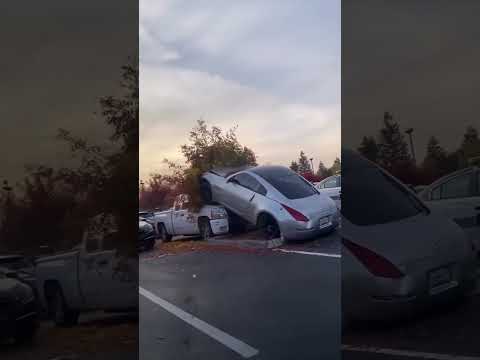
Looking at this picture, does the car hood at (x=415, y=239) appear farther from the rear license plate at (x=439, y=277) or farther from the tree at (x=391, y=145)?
the tree at (x=391, y=145)

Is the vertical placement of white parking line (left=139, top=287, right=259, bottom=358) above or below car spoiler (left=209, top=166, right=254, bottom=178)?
below

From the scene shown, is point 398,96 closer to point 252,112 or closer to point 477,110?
point 477,110

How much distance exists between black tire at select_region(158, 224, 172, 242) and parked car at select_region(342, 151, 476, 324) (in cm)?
126

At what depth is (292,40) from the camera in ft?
13.3

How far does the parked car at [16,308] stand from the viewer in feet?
11.5

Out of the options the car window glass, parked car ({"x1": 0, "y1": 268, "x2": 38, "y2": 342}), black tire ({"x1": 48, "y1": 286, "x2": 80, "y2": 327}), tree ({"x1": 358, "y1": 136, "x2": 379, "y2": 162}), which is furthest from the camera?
the car window glass

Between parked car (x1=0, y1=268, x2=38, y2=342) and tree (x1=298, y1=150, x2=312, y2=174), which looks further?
tree (x1=298, y1=150, x2=312, y2=174)

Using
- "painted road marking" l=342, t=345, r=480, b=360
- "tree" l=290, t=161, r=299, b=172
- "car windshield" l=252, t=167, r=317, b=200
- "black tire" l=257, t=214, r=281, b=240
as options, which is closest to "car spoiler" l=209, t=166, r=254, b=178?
"car windshield" l=252, t=167, r=317, b=200

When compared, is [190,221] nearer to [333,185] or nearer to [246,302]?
[246,302]

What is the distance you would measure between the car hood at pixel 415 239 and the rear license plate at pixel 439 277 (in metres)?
0.06

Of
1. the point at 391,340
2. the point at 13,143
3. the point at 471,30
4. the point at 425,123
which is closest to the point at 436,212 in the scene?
the point at 425,123

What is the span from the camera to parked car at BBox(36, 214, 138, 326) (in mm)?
3666

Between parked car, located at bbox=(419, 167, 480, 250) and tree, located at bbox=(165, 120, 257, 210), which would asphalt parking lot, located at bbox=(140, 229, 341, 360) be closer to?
tree, located at bbox=(165, 120, 257, 210)

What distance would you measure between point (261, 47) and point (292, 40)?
0.75ft
